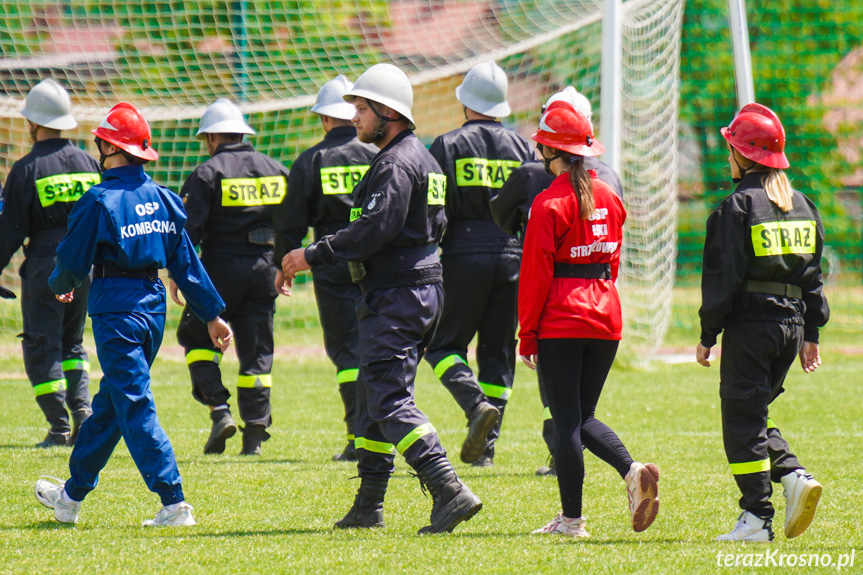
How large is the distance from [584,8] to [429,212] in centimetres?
834

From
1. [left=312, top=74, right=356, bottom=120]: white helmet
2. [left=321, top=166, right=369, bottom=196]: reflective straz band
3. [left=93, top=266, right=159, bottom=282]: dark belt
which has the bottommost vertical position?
[left=93, top=266, right=159, bottom=282]: dark belt

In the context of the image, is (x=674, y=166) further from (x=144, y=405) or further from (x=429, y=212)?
(x=144, y=405)

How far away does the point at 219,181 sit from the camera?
7.31 m

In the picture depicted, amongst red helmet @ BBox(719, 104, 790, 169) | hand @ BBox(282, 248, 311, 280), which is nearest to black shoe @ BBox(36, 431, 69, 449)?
hand @ BBox(282, 248, 311, 280)

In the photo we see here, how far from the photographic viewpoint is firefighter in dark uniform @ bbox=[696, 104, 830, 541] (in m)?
4.80

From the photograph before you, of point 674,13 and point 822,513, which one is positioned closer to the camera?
point 822,513

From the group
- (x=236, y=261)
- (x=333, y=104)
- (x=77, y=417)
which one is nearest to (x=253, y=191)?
(x=236, y=261)

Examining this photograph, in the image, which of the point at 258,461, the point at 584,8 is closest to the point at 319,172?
the point at 258,461

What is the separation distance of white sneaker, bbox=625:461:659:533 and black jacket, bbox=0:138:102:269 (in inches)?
179

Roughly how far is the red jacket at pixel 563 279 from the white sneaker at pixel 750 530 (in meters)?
0.98

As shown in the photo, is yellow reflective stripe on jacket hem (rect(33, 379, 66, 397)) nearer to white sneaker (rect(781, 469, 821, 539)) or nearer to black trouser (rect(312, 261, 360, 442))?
black trouser (rect(312, 261, 360, 442))

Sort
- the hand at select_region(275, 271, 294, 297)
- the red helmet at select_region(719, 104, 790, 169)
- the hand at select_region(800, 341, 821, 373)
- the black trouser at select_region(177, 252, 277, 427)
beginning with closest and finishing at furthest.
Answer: the red helmet at select_region(719, 104, 790, 169), the hand at select_region(800, 341, 821, 373), the hand at select_region(275, 271, 294, 297), the black trouser at select_region(177, 252, 277, 427)

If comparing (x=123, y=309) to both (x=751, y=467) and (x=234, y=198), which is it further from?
(x=751, y=467)

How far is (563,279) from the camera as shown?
4.82 meters
